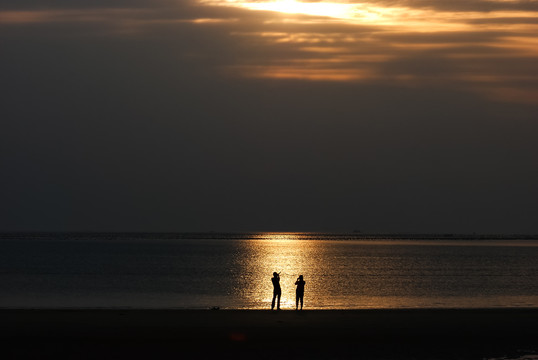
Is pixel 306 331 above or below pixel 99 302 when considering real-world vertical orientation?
below

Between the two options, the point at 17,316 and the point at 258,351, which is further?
the point at 17,316

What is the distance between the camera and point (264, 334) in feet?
84.1

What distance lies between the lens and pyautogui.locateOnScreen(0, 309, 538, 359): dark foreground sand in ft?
72.6

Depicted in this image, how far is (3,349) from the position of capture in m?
22.1

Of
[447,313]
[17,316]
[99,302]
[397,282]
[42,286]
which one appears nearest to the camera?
[17,316]

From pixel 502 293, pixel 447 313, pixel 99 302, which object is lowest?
pixel 447 313

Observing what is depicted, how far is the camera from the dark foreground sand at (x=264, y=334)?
22141 millimetres

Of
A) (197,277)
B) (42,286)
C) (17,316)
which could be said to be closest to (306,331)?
(17,316)

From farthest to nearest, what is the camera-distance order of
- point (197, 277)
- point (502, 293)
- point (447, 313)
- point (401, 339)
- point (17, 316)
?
point (197, 277) → point (502, 293) → point (447, 313) → point (17, 316) → point (401, 339)

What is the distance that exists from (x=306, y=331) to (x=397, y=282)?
162ft

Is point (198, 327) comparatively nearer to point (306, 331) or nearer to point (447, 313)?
point (306, 331)

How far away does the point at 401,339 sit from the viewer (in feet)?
81.9

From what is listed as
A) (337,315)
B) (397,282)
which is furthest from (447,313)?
(397,282)

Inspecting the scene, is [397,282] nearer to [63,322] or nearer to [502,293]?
[502,293]
